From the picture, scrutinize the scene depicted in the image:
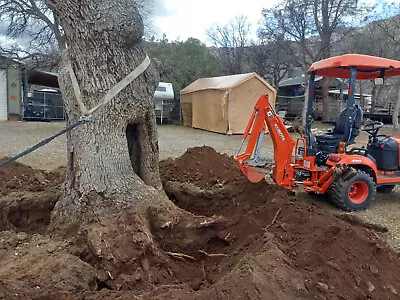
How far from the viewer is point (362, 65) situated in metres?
5.74

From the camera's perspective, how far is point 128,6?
3.75 m

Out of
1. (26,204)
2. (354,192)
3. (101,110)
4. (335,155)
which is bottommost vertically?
(354,192)

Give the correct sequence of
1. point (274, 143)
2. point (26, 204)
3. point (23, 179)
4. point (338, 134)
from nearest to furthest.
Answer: point (26, 204), point (23, 179), point (274, 143), point (338, 134)

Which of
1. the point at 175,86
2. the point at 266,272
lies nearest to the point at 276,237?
the point at 266,272

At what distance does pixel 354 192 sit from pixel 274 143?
1.46 meters

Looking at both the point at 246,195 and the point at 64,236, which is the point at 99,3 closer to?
the point at 64,236

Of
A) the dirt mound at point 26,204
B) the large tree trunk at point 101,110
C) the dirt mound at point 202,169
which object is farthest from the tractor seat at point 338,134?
the dirt mound at point 26,204

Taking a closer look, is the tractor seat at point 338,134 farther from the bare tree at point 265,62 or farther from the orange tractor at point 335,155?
the bare tree at point 265,62

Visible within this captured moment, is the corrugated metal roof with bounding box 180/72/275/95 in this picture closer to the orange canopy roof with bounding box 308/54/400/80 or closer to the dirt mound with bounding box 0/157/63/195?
the orange canopy roof with bounding box 308/54/400/80

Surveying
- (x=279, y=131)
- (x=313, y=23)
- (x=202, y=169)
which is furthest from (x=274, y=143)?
(x=313, y=23)

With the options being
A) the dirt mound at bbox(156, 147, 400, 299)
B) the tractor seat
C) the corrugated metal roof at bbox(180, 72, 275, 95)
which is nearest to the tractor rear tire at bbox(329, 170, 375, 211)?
the tractor seat

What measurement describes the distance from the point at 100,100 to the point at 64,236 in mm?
1275

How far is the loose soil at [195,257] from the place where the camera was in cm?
274

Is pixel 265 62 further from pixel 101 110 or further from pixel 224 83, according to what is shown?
pixel 101 110
